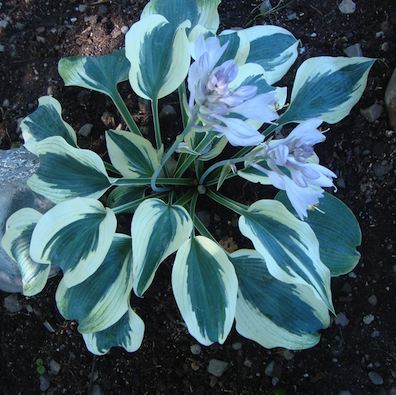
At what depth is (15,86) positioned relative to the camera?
186 centimetres

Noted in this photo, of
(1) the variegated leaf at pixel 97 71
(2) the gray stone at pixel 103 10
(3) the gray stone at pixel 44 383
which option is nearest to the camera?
(1) the variegated leaf at pixel 97 71

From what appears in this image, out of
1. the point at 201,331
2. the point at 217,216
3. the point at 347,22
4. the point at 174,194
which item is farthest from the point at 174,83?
the point at 347,22

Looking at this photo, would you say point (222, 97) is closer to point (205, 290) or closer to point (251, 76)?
point (251, 76)

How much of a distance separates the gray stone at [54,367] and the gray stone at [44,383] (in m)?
0.03

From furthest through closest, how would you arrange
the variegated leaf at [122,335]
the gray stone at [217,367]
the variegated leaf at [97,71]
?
1. the gray stone at [217,367]
2. the variegated leaf at [97,71]
3. the variegated leaf at [122,335]

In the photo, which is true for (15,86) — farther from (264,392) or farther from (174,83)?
(264,392)

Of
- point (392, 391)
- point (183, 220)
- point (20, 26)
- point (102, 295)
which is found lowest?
point (392, 391)

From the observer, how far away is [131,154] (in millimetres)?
1419

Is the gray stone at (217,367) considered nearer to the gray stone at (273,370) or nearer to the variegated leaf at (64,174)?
the gray stone at (273,370)

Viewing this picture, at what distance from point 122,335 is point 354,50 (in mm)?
1021

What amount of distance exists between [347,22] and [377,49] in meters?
0.13

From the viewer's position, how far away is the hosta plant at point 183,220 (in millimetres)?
1219

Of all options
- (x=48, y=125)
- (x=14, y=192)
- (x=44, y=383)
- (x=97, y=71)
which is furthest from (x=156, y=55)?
(x=44, y=383)

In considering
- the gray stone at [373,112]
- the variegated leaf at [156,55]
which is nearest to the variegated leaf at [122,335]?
the variegated leaf at [156,55]
